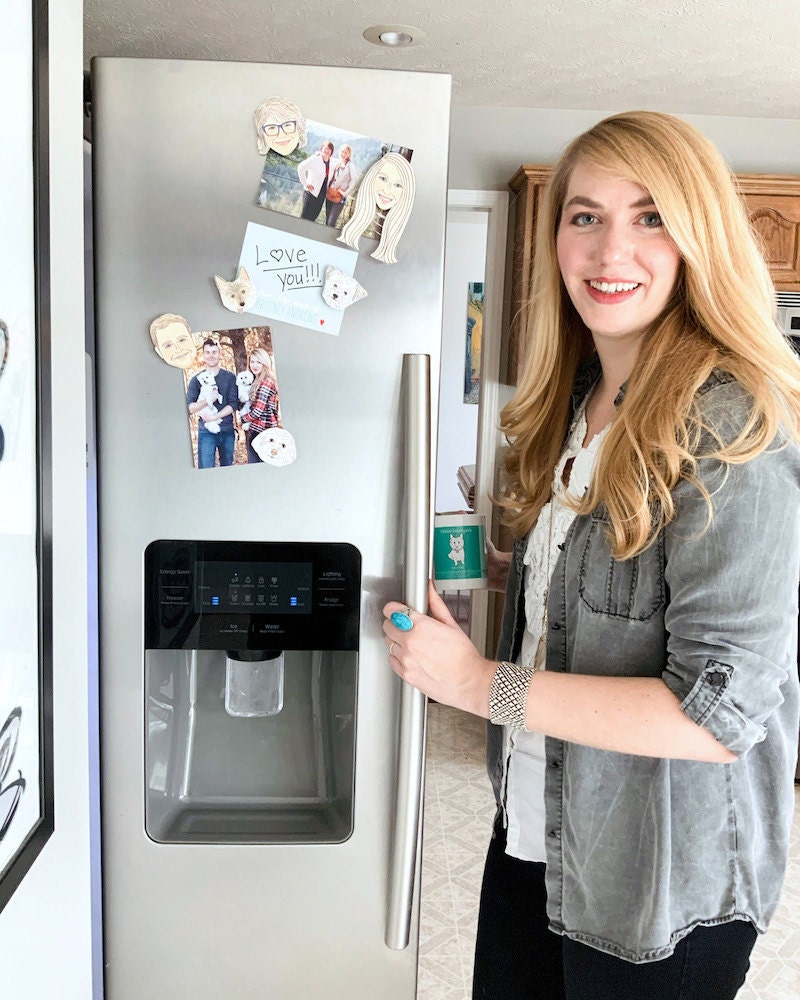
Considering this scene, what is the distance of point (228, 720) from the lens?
1.31 metres

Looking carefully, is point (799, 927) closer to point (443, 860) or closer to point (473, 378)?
point (443, 860)

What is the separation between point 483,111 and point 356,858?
3.13 metres

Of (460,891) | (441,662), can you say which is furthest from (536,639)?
(460,891)

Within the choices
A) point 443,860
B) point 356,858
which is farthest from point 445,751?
point 356,858

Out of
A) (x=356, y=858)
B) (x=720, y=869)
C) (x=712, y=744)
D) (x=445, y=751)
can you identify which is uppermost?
(x=712, y=744)

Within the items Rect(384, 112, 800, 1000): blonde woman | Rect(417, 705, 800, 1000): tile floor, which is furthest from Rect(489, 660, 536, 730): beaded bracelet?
Rect(417, 705, 800, 1000): tile floor

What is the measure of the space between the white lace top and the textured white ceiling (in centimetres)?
188

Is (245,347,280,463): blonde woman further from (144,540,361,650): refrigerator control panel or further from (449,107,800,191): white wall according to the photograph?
(449,107,800,191): white wall

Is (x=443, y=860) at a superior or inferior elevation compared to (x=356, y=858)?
inferior

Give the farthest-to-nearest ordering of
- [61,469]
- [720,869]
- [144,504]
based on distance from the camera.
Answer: [144,504] < [720,869] < [61,469]

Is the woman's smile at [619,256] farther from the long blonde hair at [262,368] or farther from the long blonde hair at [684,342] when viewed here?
the long blonde hair at [262,368]

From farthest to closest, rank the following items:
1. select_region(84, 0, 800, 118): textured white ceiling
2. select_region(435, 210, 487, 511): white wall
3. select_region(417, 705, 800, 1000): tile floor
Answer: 1. select_region(435, 210, 487, 511): white wall
2. select_region(84, 0, 800, 118): textured white ceiling
3. select_region(417, 705, 800, 1000): tile floor

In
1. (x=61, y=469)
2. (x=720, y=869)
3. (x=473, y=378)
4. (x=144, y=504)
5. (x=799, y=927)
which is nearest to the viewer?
(x=61, y=469)

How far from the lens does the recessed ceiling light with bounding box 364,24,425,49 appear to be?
2.67 meters
